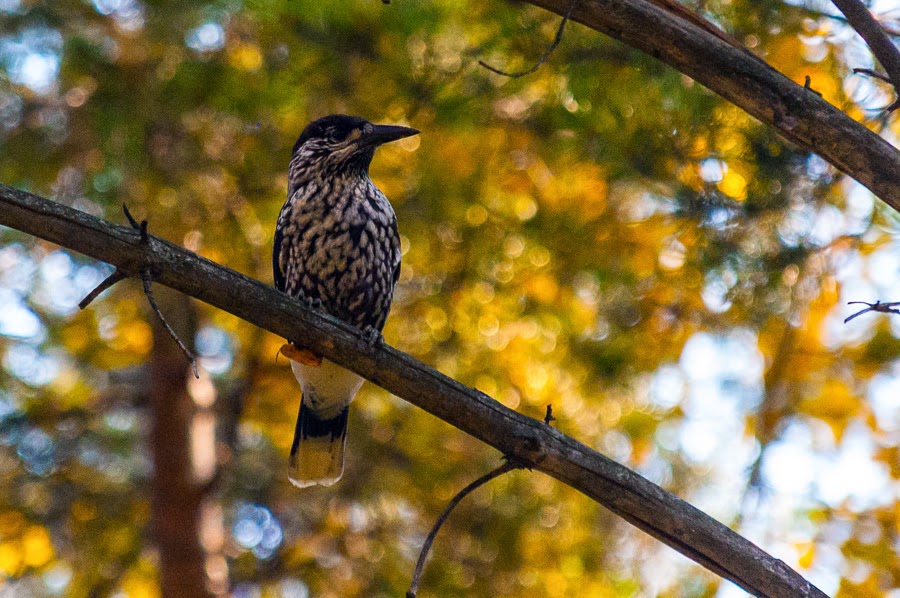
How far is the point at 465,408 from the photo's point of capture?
2.72 meters

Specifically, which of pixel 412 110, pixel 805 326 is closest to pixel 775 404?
pixel 805 326

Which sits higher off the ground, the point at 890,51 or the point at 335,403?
the point at 890,51

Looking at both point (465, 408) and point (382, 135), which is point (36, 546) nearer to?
point (382, 135)

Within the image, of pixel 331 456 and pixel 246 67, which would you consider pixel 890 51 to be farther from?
pixel 246 67

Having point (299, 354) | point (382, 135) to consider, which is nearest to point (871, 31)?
point (299, 354)

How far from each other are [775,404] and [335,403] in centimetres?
271

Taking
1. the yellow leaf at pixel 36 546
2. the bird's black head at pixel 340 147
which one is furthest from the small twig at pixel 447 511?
the yellow leaf at pixel 36 546

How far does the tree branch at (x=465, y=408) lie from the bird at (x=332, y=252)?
121cm

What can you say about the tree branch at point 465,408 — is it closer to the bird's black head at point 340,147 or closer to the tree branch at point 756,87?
the tree branch at point 756,87

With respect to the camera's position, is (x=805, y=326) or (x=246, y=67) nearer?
(x=246, y=67)

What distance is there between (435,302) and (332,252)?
198 cm

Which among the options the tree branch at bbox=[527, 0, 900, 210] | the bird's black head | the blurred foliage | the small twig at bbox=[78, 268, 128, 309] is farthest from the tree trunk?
the tree branch at bbox=[527, 0, 900, 210]

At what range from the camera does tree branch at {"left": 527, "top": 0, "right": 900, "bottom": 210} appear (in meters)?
2.57

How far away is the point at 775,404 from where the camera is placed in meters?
5.75
